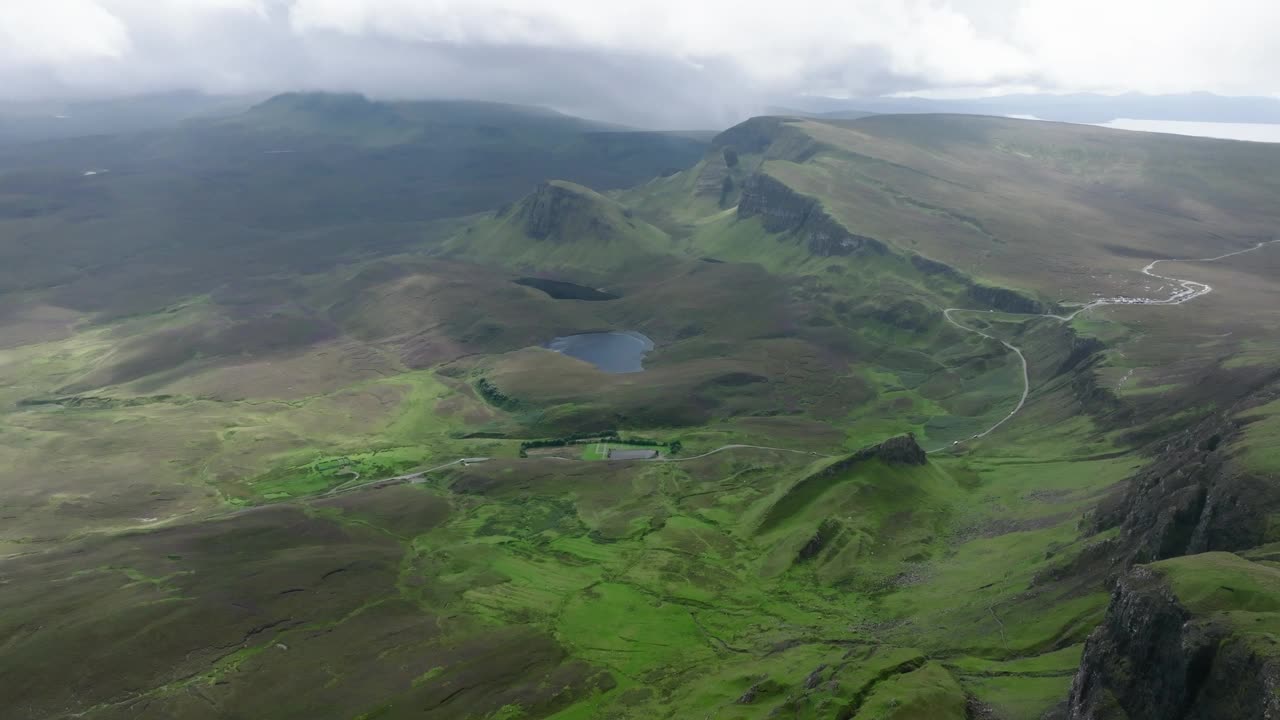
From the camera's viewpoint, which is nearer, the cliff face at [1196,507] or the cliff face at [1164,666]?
the cliff face at [1164,666]

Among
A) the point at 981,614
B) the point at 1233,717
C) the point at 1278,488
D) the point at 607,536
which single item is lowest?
the point at 607,536

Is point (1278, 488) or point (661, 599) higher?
point (1278, 488)

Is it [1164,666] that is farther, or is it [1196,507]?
[1196,507]

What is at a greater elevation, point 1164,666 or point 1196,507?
point 1196,507

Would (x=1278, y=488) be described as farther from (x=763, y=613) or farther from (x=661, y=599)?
(x=661, y=599)

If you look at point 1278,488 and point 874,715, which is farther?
point 1278,488

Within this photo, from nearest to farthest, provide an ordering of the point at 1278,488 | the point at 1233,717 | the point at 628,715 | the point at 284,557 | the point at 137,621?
the point at 1233,717 → the point at 1278,488 → the point at 628,715 → the point at 137,621 → the point at 284,557

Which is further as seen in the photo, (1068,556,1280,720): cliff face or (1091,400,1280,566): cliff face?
(1091,400,1280,566): cliff face

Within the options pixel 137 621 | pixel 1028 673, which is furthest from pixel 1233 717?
pixel 137 621
